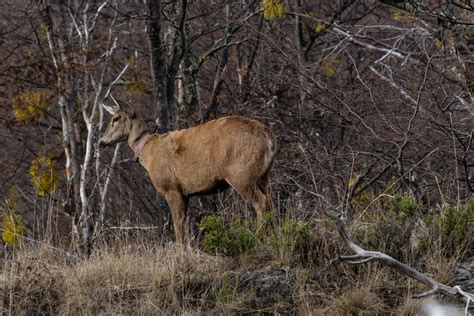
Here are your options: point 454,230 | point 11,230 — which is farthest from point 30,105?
point 454,230

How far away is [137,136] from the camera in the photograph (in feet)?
41.5

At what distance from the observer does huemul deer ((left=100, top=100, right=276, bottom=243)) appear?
10836 millimetres

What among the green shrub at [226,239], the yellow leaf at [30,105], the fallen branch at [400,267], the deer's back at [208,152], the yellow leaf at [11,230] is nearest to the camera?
the fallen branch at [400,267]

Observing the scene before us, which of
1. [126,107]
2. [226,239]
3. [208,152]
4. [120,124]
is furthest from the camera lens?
[126,107]

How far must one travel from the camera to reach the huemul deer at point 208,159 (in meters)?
10.8

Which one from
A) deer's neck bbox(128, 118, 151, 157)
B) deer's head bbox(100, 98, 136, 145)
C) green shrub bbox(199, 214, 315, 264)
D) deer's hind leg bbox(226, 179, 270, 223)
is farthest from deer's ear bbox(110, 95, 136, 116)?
green shrub bbox(199, 214, 315, 264)

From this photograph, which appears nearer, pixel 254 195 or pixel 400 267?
pixel 400 267

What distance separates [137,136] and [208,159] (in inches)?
66.4

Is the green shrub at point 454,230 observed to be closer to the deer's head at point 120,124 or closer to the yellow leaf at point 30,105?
the deer's head at point 120,124

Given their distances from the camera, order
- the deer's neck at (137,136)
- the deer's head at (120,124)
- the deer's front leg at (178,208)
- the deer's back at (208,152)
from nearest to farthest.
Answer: the deer's back at (208,152), the deer's front leg at (178,208), the deer's neck at (137,136), the deer's head at (120,124)

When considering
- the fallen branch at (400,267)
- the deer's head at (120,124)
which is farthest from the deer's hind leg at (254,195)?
the fallen branch at (400,267)

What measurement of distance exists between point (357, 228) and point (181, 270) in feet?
5.31

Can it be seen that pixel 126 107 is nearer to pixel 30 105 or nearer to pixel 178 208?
pixel 178 208

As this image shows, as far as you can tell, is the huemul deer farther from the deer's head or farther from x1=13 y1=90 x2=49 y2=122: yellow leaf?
x1=13 y1=90 x2=49 y2=122: yellow leaf
